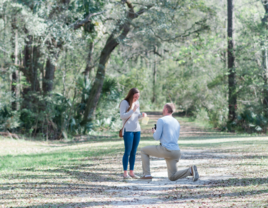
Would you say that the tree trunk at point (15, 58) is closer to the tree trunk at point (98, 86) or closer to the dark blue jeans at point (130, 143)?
the tree trunk at point (98, 86)

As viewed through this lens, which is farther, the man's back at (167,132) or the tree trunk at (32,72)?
the tree trunk at (32,72)

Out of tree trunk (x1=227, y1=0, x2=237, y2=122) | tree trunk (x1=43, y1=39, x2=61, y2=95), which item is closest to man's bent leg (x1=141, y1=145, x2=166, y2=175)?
tree trunk (x1=43, y1=39, x2=61, y2=95)

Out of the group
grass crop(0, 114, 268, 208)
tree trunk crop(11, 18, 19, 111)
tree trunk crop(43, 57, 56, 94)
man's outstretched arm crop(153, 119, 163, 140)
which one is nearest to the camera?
grass crop(0, 114, 268, 208)

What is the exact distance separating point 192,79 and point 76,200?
96.8 ft

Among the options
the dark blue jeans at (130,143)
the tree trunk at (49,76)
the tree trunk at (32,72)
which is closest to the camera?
the dark blue jeans at (130,143)

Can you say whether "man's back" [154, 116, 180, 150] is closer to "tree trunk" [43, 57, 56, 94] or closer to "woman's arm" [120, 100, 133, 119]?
"woman's arm" [120, 100, 133, 119]

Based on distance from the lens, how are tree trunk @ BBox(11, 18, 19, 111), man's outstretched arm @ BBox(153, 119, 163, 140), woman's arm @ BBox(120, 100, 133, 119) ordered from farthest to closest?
tree trunk @ BBox(11, 18, 19, 111), woman's arm @ BBox(120, 100, 133, 119), man's outstretched arm @ BBox(153, 119, 163, 140)

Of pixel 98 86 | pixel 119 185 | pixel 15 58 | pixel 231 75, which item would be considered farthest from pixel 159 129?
pixel 15 58

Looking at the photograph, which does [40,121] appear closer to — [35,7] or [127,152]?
[35,7]

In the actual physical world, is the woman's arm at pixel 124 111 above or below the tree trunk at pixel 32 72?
below

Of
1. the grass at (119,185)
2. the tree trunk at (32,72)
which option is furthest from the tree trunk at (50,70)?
the grass at (119,185)

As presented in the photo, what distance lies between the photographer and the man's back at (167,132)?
6.50 meters

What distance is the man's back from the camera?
6498 mm

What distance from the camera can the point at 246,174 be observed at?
7062mm
